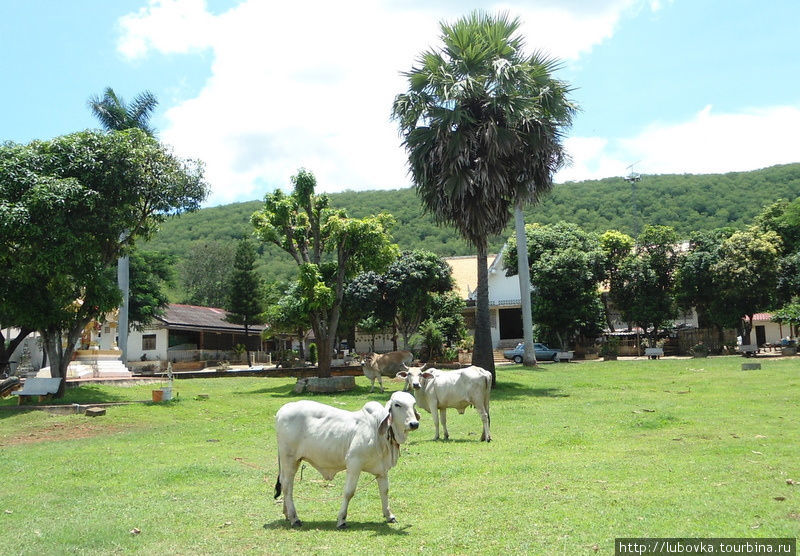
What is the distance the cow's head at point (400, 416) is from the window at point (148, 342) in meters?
48.7

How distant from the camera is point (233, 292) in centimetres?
5197

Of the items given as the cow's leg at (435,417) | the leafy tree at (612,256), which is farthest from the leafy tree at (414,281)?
the cow's leg at (435,417)

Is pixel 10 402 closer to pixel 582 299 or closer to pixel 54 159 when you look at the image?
pixel 54 159

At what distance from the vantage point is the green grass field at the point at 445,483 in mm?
6938

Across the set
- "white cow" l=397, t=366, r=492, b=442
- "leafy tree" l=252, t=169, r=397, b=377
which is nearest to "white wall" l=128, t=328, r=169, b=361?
"leafy tree" l=252, t=169, r=397, b=377

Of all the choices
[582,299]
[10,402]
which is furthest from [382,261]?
[582,299]

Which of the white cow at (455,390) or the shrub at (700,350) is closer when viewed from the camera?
the white cow at (455,390)

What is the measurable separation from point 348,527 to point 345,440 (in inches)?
36.4

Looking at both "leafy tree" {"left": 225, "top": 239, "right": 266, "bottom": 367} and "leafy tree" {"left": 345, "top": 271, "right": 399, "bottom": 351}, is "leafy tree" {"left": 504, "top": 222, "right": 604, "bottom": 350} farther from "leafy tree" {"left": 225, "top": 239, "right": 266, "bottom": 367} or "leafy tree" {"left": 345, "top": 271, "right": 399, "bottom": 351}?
"leafy tree" {"left": 225, "top": 239, "right": 266, "bottom": 367}

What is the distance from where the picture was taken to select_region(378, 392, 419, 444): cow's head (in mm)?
7453

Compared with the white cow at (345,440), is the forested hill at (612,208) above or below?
above

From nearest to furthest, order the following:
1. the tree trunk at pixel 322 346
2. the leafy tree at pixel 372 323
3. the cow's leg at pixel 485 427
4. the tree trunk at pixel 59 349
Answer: the cow's leg at pixel 485 427 → the tree trunk at pixel 59 349 → the tree trunk at pixel 322 346 → the leafy tree at pixel 372 323

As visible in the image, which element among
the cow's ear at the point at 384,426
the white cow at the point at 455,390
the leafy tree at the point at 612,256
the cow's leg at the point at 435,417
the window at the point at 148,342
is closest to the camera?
the cow's ear at the point at 384,426

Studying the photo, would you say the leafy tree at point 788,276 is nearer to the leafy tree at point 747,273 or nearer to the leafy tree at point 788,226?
the leafy tree at point 788,226
